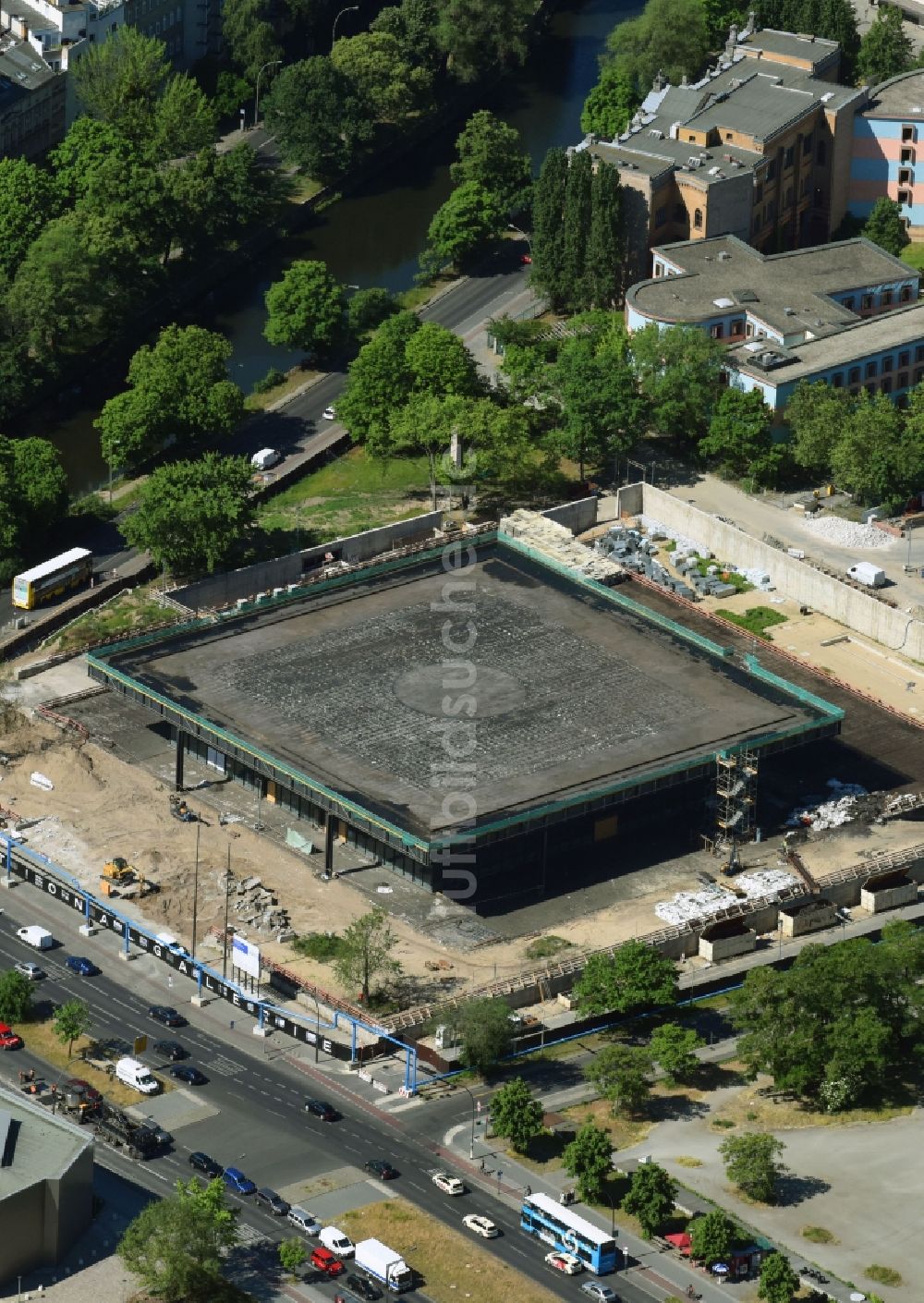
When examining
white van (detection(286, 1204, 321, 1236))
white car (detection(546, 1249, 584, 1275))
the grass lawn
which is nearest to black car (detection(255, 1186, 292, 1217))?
white van (detection(286, 1204, 321, 1236))

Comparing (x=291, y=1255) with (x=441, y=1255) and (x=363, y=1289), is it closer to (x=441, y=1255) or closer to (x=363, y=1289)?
(x=363, y=1289)

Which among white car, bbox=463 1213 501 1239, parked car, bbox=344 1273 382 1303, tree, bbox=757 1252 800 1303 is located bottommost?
parked car, bbox=344 1273 382 1303

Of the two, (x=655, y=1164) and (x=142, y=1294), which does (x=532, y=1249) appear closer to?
(x=655, y=1164)

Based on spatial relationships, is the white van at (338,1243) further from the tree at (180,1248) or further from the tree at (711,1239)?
the tree at (711,1239)

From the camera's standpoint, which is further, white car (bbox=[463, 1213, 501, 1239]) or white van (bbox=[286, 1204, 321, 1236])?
white car (bbox=[463, 1213, 501, 1239])

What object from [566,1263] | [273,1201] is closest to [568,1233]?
[566,1263]

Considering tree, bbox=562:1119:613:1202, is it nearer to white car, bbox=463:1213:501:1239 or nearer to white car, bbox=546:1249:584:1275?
white car, bbox=546:1249:584:1275
